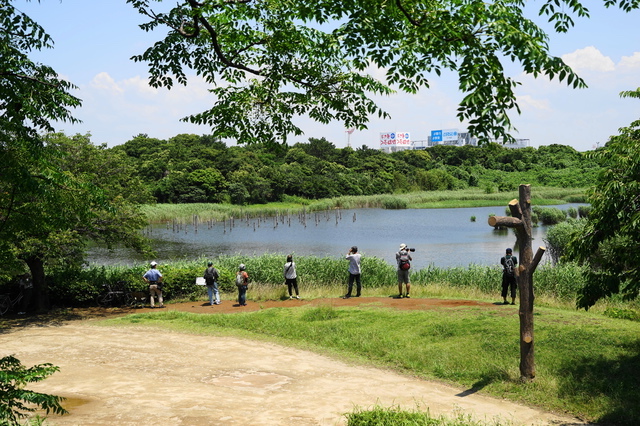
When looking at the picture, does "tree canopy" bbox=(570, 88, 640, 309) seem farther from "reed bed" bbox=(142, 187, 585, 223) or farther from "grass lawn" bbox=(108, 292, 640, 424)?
"reed bed" bbox=(142, 187, 585, 223)

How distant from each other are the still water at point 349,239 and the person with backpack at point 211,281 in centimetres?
980

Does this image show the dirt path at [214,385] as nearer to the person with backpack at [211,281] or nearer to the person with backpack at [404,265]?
the person with backpack at [404,265]


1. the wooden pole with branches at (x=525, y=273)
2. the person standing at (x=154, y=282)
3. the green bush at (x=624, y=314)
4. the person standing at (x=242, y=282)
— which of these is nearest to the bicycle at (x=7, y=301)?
the person standing at (x=154, y=282)

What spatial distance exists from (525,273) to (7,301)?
1741cm

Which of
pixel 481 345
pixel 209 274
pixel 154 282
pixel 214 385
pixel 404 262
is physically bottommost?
pixel 214 385

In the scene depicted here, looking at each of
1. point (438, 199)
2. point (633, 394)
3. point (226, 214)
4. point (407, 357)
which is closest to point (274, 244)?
point (226, 214)

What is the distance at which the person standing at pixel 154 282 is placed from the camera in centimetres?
2055

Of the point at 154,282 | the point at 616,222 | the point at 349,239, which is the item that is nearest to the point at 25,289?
the point at 154,282

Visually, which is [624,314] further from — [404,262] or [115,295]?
[115,295]

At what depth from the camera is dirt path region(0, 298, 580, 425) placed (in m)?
9.20

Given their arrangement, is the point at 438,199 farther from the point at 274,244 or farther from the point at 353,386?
the point at 353,386

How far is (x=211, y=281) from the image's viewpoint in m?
20.4

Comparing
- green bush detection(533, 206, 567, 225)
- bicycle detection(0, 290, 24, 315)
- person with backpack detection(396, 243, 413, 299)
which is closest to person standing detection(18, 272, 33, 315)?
bicycle detection(0, 290, 24, 315)

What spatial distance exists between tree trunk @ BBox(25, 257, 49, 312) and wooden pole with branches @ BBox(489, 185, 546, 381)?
16.7 meters
